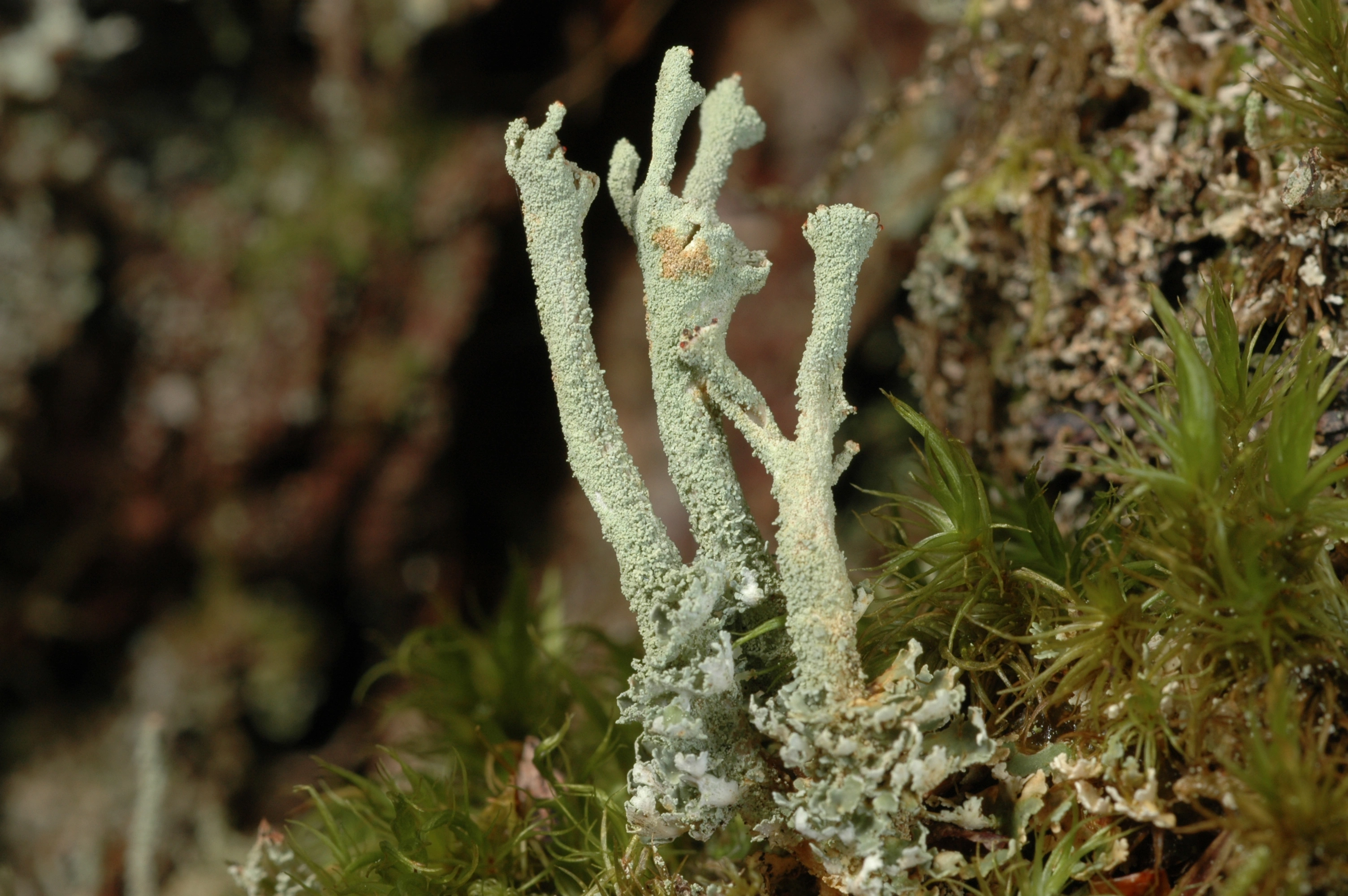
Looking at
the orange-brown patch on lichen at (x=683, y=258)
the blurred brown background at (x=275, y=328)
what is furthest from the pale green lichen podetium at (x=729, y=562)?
the blurred brown background at (x=275, y=328)

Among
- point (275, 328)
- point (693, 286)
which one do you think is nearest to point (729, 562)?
point (693, 286)

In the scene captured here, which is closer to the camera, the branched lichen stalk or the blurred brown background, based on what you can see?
the branched lichen stalk

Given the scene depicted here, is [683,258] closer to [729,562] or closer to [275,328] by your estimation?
[729,562]

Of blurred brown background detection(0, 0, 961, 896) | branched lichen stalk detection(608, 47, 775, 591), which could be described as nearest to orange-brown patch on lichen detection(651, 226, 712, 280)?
branched lichen stalk detection(608, 47, 775, 591)

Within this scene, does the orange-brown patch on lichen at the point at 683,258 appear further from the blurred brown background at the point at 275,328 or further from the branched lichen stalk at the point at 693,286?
the blurred brown background at the point at 275,328

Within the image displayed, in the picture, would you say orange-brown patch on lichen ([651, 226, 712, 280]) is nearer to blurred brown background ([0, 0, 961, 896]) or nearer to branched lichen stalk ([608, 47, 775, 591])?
branched lichen stalk ([608, 47, 775, 591])

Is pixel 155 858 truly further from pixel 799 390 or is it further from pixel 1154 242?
pixel 1154 242

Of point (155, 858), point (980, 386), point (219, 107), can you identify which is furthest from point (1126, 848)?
point (219, 107)

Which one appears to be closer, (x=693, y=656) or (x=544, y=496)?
(x=693, y=656)
